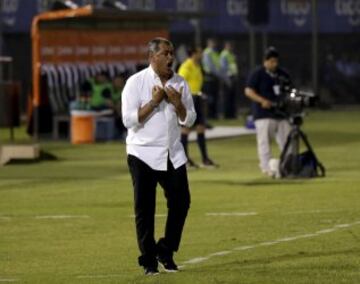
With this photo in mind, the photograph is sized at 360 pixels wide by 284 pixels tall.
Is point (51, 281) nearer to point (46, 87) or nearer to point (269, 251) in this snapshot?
point (269, 251)

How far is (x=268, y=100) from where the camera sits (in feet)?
84.8

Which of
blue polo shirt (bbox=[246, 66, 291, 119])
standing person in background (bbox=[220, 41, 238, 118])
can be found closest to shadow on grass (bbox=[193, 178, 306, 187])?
blue polo shirt (bbox=[246, 66, 291, 119])

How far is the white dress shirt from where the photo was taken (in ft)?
47.4

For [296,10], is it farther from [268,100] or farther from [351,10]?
[268,100]

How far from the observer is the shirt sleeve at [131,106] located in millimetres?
14414

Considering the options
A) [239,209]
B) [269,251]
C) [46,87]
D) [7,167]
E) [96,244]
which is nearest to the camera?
[269,251]

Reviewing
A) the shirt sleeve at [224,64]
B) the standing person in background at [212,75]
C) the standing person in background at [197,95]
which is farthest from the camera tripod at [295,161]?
the shirt sleeve at [224,64]

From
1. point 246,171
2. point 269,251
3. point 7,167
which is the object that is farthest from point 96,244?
point 7,167

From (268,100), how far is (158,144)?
37.7 ft

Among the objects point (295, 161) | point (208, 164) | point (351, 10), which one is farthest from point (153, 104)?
point (351, 10)

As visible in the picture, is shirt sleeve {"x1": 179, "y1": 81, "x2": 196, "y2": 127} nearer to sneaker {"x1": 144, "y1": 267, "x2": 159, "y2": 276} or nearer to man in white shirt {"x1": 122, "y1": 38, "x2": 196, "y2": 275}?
man in white shirt {"x1": 122, "y1": 38, "x2": 196, "y2": 275}

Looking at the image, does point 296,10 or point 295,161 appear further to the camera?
point 296,10

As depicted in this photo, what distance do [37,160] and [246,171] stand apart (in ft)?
15.4

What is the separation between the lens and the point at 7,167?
2927cm
